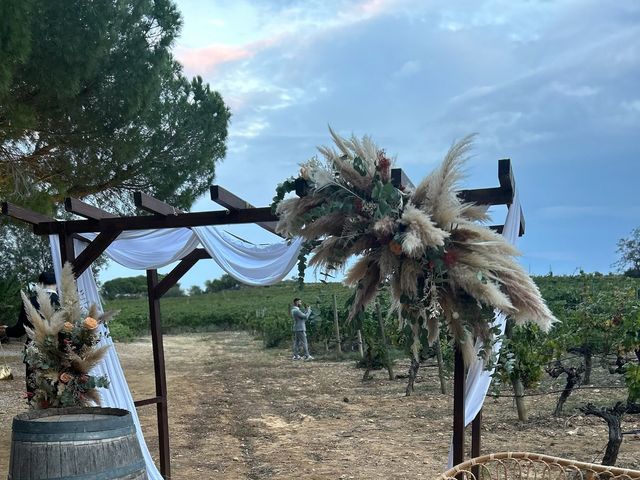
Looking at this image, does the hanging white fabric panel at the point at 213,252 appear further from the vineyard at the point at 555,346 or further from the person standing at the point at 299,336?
the person standing at the point at 299,336

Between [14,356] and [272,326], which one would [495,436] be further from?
[272,326]

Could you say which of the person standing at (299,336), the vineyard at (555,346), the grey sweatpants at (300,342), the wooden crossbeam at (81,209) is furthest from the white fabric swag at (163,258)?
the grey sweatpants at (300,342)

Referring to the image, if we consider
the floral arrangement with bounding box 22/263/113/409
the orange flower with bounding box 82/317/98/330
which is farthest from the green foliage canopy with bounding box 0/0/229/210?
the orange flower with bounding box 82/317/98/330

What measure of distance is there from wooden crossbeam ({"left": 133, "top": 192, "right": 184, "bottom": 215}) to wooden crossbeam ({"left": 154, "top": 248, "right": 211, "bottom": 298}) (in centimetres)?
124

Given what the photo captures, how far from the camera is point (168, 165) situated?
34.2 feet

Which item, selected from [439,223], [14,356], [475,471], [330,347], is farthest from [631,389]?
[14,356]

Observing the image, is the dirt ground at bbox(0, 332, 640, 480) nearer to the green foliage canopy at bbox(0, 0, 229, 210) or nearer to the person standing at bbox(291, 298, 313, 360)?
the person standing at bbox(291, 298, 313, 360)

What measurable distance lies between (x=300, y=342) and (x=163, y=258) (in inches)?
339

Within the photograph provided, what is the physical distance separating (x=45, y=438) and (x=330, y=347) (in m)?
12.3

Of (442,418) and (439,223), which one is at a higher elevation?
(439,223)

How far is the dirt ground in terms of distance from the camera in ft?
16.9

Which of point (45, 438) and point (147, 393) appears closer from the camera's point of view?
point (45, 438)

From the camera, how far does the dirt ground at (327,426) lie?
5.16 metres


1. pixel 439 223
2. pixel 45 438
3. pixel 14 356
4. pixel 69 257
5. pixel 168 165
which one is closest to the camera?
pixel 439 223
